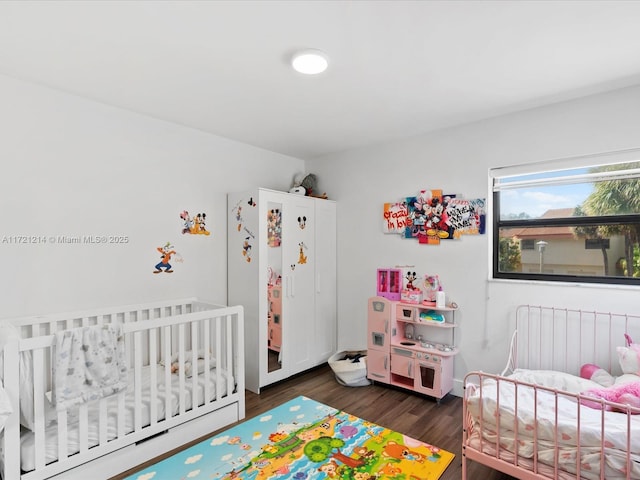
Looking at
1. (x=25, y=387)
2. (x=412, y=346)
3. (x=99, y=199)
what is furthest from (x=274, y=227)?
(x=25, y=387)

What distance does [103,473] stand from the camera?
1.94 metres

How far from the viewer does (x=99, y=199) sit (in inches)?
101

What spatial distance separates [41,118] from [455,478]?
3.44m

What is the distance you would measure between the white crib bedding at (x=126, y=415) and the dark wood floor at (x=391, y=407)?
0.26 m

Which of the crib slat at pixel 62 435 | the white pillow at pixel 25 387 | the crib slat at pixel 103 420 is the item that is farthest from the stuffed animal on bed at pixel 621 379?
the white pillow at pixel 25 387

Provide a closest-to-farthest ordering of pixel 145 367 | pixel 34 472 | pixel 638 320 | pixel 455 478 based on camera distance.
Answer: pixel 34 472, pixel 455 478, pixel 638 320, pixel 145 367

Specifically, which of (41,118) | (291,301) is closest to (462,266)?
(291,301)

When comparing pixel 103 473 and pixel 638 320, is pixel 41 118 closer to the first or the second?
pixel 103 473

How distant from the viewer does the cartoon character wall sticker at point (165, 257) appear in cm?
290

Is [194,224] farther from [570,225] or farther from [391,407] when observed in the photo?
[570,225]

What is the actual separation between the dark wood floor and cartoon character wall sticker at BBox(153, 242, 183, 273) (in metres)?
1.34

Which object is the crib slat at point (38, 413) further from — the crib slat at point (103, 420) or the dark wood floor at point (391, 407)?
the dark wood floor at point (391, 407)

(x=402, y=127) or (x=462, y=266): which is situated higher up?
(x=402, y=127)

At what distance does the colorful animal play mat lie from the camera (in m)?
1.96
